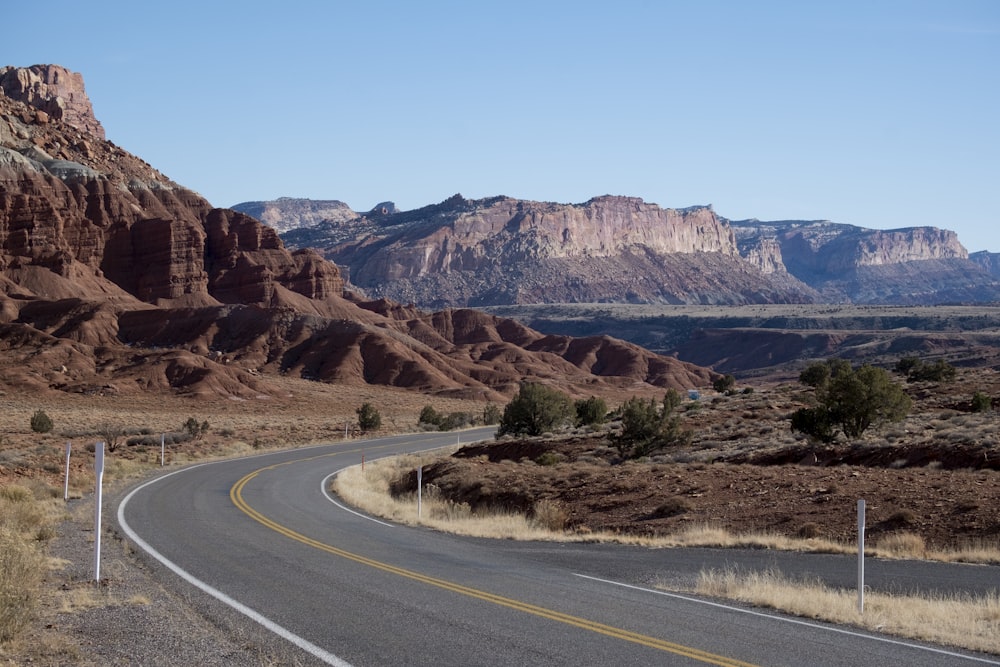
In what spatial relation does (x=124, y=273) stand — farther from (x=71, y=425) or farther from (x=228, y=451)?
(x=228, y=451)

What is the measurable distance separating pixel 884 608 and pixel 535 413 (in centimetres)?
3557

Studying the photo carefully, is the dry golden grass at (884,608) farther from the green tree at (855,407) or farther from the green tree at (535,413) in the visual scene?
the green tree at (535,413)

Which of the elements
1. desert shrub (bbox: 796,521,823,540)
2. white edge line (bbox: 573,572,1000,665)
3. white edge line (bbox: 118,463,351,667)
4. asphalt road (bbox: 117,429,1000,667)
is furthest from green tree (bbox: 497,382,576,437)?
white edge line (bbox: 573,572,1000,665)

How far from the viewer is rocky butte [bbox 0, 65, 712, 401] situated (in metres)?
95.6

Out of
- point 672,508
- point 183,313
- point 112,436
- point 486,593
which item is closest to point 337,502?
point 672,508

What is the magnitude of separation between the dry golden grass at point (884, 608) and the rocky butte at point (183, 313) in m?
79.3

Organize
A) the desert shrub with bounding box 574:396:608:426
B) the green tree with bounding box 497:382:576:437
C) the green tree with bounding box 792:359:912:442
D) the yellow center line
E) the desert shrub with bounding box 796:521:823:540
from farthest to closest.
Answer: the desert shrub with bounding box 574:396:608:426 → the green tree with bounding box 497:382:576:437 → the green tree with bounding box 792:359:912:442 → the desert shrub with bounding box 796:521:823:540 → the yellow center line

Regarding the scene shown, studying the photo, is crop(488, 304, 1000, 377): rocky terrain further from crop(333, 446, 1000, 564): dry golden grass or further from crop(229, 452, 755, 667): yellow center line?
crop(229, 452, 755, 667): yellow center line

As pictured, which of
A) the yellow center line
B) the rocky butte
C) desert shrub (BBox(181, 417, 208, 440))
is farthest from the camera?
the rocky butte

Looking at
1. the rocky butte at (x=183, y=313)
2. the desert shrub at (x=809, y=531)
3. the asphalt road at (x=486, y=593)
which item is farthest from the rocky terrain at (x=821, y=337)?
the asphalt road at (x=486, y=593)

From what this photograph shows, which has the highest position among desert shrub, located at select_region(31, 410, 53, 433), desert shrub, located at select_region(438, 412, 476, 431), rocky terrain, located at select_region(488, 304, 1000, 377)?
rocky terrain, located at select_region(488, 304, 1000, 377)

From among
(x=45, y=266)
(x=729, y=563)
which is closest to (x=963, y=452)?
(x=729, y=563)

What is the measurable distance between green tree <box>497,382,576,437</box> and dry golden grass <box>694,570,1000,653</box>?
108 ft

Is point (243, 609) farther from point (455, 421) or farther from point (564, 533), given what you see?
point (455, 421)
